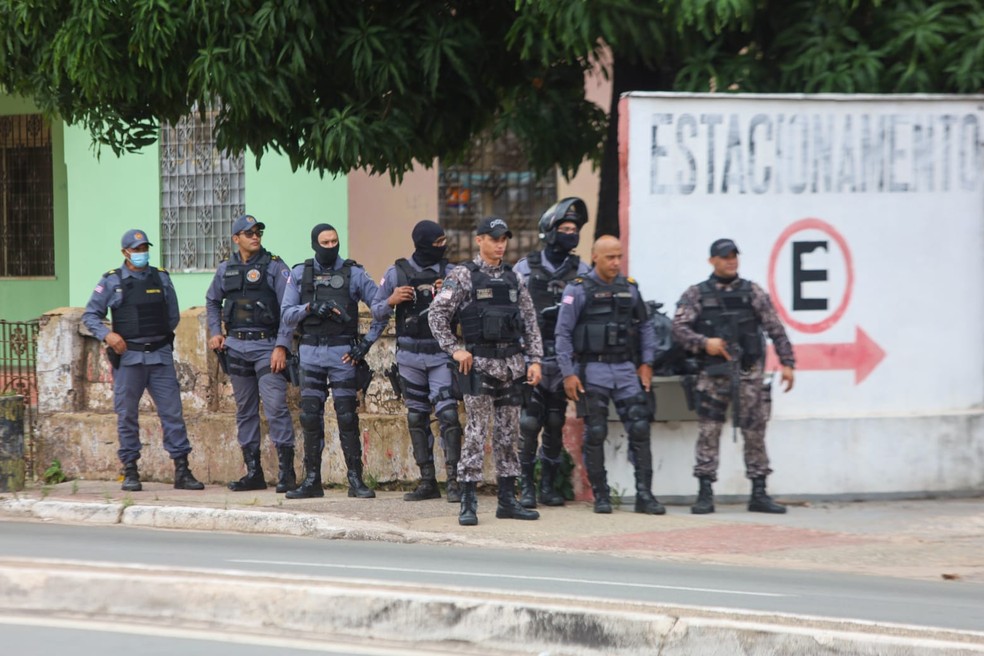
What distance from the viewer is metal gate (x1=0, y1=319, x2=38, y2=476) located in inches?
489

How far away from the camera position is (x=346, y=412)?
10570 mm

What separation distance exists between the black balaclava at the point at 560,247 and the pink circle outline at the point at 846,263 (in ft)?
4.74

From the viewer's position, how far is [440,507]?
33.5 ft

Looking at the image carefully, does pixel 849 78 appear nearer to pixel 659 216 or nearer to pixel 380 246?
pixel 659 216

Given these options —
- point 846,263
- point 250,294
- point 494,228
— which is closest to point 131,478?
point 250,294

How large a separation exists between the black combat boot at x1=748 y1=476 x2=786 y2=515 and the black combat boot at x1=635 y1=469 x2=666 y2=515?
2.11 ft

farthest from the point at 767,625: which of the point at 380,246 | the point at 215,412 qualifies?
the point at 380,246

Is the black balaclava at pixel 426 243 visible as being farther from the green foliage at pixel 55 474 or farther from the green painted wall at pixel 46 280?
the green painted wall at pixel 46 280

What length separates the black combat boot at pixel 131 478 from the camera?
11289mm

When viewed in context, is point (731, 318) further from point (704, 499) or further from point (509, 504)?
point (509, 504)

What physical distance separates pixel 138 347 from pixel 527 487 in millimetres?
3266

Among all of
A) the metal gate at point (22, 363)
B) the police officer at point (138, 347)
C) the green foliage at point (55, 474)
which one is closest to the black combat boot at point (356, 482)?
the police officer at point (138, 347)

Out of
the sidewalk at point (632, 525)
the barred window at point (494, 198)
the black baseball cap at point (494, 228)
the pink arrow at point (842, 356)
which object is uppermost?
the barred window at point (494, 198)

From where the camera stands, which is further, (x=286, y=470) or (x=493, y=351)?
(x=286, y=470)
